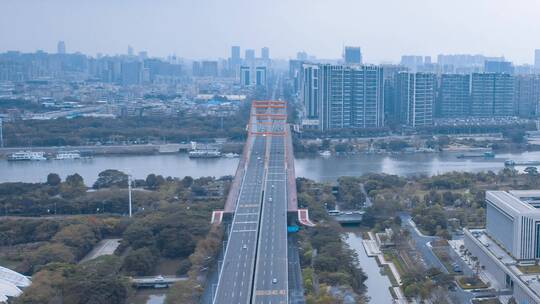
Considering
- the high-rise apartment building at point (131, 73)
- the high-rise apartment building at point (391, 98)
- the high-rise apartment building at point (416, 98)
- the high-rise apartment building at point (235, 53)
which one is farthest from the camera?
the high-rise apartment building at point (235, 53)

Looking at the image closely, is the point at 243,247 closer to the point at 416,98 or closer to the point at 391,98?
the point at 416,98

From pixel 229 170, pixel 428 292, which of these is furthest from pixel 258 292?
pixel 229 170

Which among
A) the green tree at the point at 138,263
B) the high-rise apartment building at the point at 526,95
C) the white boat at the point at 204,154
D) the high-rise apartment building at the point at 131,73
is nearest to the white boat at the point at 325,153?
the white boat at the point at 204,154

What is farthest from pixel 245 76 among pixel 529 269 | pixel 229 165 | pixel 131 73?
pixel 529 269

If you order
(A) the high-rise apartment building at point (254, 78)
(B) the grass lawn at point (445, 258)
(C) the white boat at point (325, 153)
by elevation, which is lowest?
(B) the grass lawn at point (445, 258)

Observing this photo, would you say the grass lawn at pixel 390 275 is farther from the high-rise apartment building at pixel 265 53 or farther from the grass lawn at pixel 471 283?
the high-rise apartment building at pixel 265 53

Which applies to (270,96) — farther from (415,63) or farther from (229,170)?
(415,63)

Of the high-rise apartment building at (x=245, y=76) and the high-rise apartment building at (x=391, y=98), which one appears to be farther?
the high-rise apartment building at (x=245, y=76)
